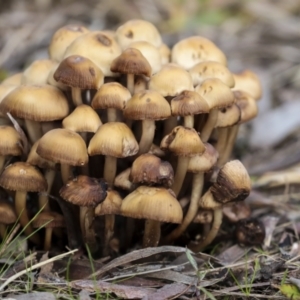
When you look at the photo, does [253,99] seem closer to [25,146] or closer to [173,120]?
[173,120]

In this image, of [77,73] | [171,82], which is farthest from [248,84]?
[77,73]

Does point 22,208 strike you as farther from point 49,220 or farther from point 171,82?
point 171,82

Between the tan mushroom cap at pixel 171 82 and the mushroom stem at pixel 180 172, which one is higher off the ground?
the tan mushroom cap at pixel 171 82

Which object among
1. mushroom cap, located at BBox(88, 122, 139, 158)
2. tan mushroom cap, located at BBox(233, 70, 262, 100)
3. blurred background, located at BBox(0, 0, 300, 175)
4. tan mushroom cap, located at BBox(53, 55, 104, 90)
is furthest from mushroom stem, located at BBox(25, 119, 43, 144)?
blurred background, located at BBox(0, 0, 300, 175)

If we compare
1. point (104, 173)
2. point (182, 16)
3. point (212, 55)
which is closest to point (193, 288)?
point (104, 173)

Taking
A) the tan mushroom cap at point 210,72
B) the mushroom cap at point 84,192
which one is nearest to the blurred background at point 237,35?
the tan mushroom cap at point 210,72

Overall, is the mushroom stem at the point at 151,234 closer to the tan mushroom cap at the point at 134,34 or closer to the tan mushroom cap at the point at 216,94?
the tan mushroom cap at the point at 216,94

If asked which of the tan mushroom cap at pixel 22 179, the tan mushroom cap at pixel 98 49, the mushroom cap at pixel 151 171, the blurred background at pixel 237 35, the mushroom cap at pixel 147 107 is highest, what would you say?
the tan mushroom cap at pixel 98 49
